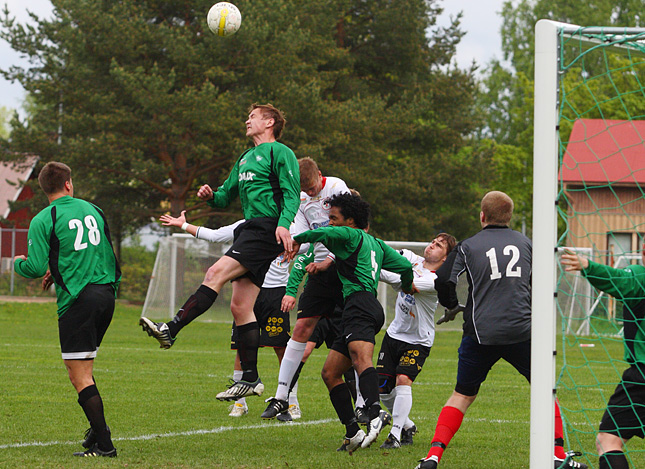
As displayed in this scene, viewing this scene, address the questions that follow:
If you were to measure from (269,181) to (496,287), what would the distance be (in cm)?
203

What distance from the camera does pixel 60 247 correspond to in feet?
18.6

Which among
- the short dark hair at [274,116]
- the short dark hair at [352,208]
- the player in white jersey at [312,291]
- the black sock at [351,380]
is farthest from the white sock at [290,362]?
the short dark hair at [274,116]

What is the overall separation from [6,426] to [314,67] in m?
25.0

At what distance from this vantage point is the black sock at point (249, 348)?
677 centimetres

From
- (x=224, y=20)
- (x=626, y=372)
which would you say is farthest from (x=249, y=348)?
(x=224, y=20)

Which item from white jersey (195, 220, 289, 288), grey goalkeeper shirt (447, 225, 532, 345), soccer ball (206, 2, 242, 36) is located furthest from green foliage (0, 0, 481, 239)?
grey goalkeeper shirt (447, 225, 532, 345)

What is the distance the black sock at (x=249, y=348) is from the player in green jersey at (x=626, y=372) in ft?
9.62

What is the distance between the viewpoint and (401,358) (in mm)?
6859

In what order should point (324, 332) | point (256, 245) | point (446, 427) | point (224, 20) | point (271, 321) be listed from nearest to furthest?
1. point (446, 427)
2. point (256, 245)
3. point (324, 332)
4. point (271, 321)
5. point (224, 20)

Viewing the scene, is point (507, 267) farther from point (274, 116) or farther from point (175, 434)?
point (175, 434)

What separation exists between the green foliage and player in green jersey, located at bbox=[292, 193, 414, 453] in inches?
789

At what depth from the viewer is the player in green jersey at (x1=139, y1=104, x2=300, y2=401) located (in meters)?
6.35

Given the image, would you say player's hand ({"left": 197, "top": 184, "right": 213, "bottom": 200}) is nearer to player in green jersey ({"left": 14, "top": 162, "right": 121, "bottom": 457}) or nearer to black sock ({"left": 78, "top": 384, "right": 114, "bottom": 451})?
player in green jersey ({"left": 14, "top": 162, "right": 121, "bottom": 457})

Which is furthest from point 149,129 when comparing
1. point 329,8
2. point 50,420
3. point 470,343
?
point 470,343
